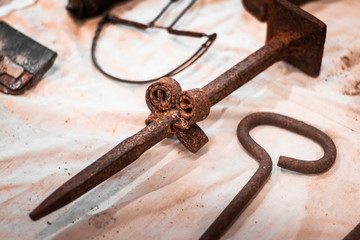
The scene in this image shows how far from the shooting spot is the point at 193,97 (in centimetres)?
177

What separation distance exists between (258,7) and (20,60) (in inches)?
66.0

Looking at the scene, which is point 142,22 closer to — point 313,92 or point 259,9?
point 259,9

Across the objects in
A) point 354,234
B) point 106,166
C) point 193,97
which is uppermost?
point 193,97

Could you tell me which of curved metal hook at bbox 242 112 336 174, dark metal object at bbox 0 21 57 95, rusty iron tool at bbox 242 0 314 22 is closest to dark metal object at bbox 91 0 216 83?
dark metal object at bbox 0 21 57 95

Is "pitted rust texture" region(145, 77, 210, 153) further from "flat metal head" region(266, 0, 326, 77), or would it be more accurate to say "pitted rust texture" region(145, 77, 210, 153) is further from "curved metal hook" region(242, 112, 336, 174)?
"flat metal head" region(266, 0, 326, 77)

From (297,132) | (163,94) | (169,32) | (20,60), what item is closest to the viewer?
(163,94)

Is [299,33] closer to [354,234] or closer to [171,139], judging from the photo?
[171,139]

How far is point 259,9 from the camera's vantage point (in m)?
2.80

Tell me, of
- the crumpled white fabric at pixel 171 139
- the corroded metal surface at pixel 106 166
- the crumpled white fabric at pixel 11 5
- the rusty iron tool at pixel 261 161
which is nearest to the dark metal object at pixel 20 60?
the crumpled white fabric at pixel 171 139

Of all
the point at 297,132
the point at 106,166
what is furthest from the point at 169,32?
the point at 106,166

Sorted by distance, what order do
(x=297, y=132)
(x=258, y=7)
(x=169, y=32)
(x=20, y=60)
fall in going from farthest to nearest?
Result: (x=258, y=7) → (x=169, y=32) → (x=20, y=60) → (x=297, y=132)

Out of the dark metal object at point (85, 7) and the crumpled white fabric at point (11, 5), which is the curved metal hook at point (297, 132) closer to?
the dark metal object at point (85, 7)

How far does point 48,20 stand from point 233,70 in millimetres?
1536

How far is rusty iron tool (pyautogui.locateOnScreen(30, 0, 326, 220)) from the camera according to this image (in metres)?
1.56
